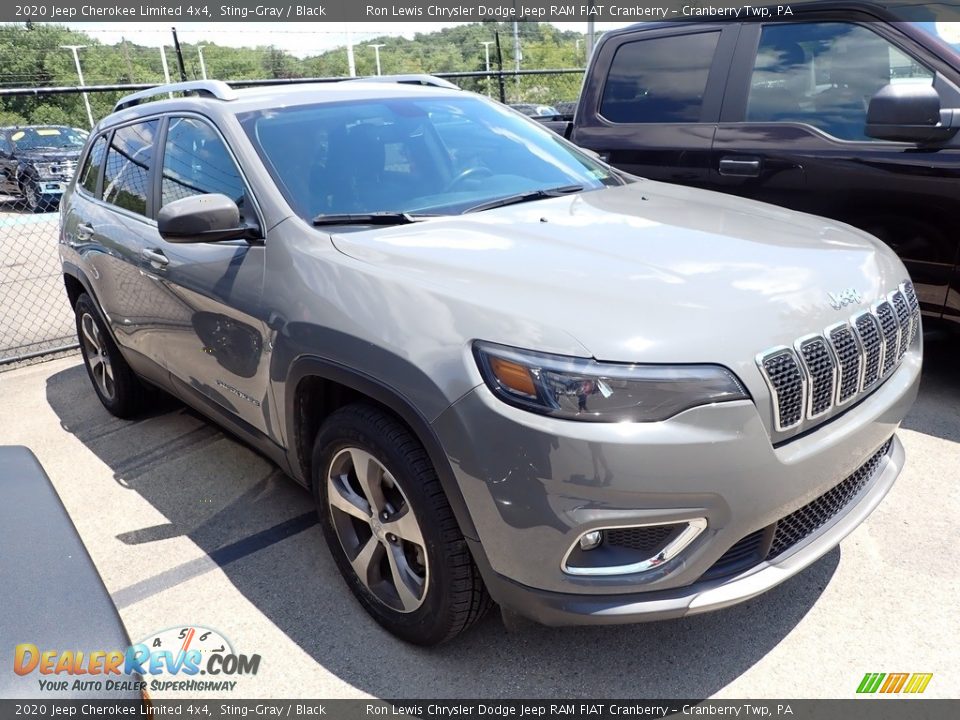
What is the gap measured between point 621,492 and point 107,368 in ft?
12.1

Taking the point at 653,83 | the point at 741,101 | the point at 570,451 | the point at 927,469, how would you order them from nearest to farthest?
the point at 570,451 < the point at 927,469 < the point at 741,101 < the point at 653,83

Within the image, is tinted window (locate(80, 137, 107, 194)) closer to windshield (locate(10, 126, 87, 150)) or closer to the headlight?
the headlight

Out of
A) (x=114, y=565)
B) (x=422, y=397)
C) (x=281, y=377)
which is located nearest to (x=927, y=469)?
(x=422, y=397)

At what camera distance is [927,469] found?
10.9 feet

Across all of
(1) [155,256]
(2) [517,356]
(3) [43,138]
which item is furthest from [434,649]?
(3) [43,138]

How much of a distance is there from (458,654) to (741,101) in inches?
140

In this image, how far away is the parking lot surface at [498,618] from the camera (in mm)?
2326

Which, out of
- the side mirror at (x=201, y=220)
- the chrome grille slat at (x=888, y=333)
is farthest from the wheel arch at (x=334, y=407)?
the chrome grille slat at (x=888, y=333)

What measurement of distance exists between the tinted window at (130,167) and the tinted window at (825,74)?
3.28 m

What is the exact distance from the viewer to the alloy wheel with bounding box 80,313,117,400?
14.8ft

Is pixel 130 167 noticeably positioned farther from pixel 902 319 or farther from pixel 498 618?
pixel 902 319

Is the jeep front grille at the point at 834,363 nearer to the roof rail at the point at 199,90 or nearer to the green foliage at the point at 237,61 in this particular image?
the roof rail at the point at 199,90

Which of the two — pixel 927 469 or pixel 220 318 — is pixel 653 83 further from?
pixel 220 318

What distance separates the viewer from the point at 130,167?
391 centimetres
